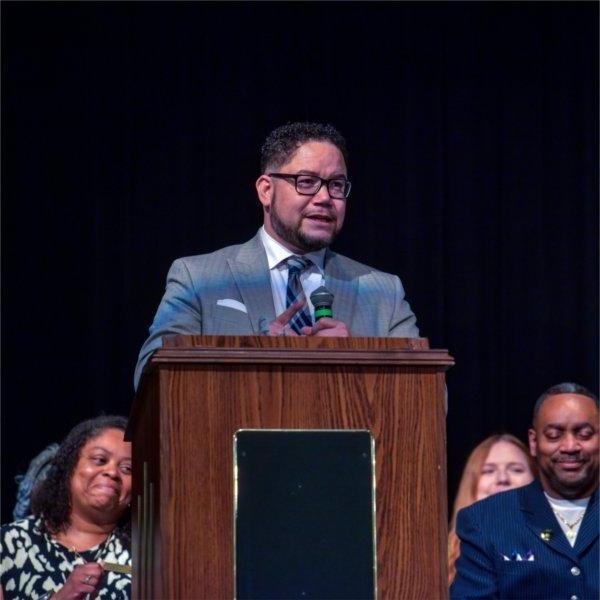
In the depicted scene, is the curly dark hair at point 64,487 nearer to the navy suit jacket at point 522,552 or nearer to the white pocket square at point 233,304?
the navy suit jacket at point 522,552

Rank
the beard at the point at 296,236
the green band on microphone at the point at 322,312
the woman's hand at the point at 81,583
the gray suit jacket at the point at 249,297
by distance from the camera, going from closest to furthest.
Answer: the green band on microphone at the point at 322,312
the gray suit jacket at the point at 249,297
the beard at the point at 296,236
the woman's hand at the point at 81,583

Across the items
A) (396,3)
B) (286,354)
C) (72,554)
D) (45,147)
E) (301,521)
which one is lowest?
(72,554)

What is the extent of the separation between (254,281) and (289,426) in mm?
715

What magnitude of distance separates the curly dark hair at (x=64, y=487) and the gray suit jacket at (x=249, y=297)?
4.07 ft

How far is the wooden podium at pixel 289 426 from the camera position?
1.85 meters

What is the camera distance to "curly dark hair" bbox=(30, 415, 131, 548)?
11.9ft

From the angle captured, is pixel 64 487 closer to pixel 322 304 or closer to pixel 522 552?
pixel 522 552

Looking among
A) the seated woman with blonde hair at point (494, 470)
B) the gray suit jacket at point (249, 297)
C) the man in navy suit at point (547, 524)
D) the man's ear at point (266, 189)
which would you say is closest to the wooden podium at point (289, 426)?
the gray suit jacket at point (249, 297)

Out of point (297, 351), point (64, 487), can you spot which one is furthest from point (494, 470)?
point (297, 351)

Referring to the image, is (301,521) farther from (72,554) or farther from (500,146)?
(500,146)

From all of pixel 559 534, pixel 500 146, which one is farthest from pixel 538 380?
pixel 559 534

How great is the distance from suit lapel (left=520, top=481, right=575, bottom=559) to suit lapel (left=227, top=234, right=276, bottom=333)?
1584 mm

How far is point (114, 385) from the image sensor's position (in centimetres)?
482

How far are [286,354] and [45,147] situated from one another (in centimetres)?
317
